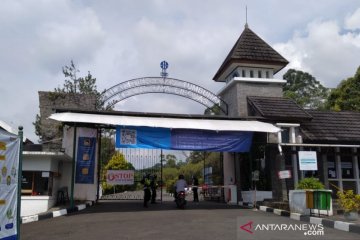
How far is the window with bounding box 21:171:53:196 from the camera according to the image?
603 inches

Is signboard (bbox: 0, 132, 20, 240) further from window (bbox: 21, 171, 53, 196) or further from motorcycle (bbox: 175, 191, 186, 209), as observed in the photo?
window (bbox: 21, 171, 53, 196)

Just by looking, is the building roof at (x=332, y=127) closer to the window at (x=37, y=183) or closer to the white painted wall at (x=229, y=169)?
the white painted wall at (x=229, y=169)

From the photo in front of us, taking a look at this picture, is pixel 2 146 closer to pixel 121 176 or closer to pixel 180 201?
pixel 180 201

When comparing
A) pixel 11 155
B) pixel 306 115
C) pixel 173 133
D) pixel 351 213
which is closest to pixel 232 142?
pixel 173 133

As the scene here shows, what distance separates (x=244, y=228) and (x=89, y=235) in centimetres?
375

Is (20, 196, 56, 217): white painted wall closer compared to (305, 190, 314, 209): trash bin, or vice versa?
(305, 190, 314, 209): trash bin

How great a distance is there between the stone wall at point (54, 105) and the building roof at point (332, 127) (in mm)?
11994

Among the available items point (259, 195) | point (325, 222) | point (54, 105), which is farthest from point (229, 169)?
point (54, 105)

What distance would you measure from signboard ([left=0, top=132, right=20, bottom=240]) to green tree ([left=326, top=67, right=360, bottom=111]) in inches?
1099

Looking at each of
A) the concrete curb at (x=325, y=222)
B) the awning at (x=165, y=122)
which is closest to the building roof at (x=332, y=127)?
the awning at (x=165, y=122)

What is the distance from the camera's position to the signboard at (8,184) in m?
5.50

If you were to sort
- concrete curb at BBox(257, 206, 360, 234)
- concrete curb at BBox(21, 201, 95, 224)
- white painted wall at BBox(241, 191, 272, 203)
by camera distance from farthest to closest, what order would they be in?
Answer: 1. white painted wall at BBox(241, 191, 272, 203)
2. concrete curb at BBox(21, 201, 95, 224)
3. concrete curb at BBox(257, 206, 360, 234)

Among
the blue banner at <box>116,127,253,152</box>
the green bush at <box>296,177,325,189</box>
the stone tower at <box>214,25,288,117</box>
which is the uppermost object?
the stone tower at <box>214,25,288,117</box>

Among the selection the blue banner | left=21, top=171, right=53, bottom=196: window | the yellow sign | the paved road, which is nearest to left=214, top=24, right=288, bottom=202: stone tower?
the blue banner
